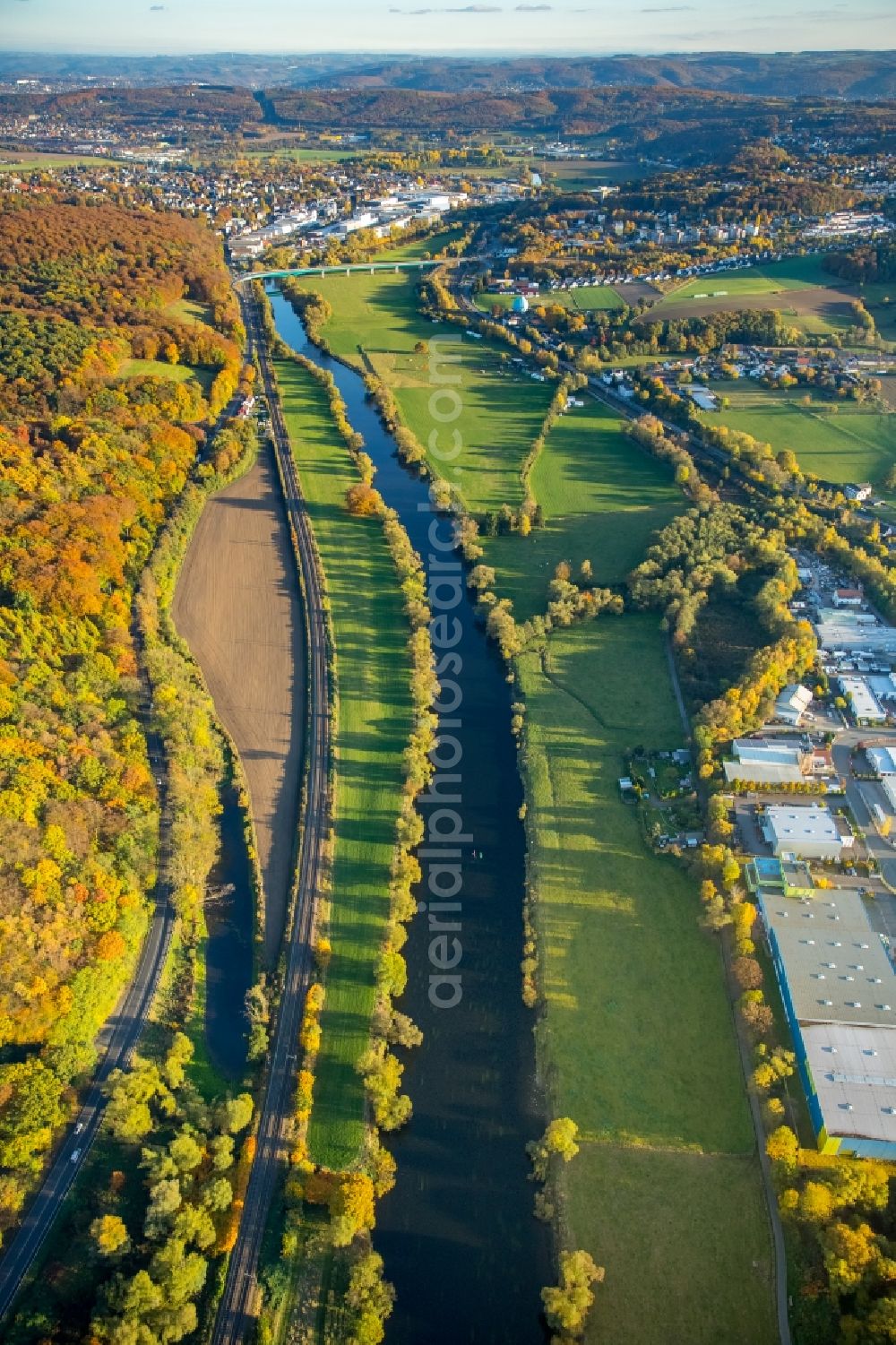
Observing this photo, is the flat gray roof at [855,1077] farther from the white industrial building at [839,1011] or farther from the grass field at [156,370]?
the grass field at [156,370]

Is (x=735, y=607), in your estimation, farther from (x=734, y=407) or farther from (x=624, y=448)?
(x=734, y=407)

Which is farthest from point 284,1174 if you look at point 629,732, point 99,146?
point 99,146

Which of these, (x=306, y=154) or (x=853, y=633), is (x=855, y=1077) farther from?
(x=306, y=154)

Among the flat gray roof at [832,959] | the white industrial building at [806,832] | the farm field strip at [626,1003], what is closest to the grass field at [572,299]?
the farm field strip at [626,1003]

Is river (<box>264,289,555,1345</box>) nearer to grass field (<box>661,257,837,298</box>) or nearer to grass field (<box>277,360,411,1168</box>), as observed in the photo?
grass field (<box>277,360,411,1168</box>)

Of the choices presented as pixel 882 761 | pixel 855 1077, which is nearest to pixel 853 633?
pixel 882 761
